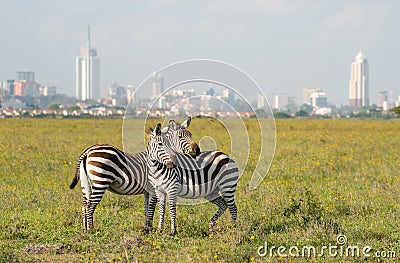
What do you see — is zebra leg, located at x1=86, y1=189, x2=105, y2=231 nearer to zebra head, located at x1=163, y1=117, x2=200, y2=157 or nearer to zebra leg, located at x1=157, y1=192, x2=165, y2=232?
zebra leg, located at x1=157, y1=192, x2=165, y2=232

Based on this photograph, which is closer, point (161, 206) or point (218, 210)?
point (161, 206)

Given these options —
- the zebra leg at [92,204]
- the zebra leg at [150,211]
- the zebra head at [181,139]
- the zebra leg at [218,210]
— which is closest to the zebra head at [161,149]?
the zebra head at [181,139]

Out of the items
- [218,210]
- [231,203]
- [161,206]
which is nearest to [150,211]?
[161,206]

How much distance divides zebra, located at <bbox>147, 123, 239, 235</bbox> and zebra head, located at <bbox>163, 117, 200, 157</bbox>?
0.09m

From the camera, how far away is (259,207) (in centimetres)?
1088

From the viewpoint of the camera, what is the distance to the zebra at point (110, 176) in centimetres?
877

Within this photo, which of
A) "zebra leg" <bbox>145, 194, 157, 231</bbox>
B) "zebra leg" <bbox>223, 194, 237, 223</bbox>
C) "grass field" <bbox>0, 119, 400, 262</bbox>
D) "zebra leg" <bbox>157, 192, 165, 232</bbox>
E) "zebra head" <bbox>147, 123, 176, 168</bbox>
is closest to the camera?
"grass field" <bbox>0, 119, 400, 262</bbox>

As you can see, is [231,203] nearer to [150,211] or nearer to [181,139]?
[150,211]

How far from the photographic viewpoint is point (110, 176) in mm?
8812

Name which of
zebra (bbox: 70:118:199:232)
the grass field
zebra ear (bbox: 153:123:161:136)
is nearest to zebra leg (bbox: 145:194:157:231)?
zebra (bbox: 70:118:199:232)

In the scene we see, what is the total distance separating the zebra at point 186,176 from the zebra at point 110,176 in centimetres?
28

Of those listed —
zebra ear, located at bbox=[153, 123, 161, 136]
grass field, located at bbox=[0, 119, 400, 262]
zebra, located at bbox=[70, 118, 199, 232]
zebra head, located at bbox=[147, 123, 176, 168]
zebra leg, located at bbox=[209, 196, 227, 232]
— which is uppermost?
zebra ear, located at bbox=[153, 123, 161, 136]

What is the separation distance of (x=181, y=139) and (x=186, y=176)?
757 millimetres

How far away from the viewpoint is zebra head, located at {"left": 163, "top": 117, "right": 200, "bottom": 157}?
8.26 meters
